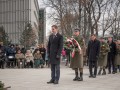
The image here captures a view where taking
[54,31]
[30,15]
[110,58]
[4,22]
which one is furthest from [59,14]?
[4,22]

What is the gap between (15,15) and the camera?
334 ft

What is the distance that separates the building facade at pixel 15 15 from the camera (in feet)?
322

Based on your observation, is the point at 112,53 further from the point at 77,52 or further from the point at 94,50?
the point at 77,52

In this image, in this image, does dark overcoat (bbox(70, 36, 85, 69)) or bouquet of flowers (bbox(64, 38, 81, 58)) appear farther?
dark overcoat (bbox(70, 36, 85, 69))

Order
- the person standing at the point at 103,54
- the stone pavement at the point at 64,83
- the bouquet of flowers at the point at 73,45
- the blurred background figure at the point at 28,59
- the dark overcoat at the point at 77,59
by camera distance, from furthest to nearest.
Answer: the blurred background figure at the point at 28,59 → the person standing at the point at 103,54 → the dark overcoat at the point at 77,59 → the bouquet of flowers at the point at 73,45 → the stone pavement at the point at 64,83

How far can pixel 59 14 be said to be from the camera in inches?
1857

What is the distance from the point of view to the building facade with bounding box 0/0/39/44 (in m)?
98.2

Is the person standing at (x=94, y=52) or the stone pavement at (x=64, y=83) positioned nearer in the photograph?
the stone pavement at (x=64, y=83)

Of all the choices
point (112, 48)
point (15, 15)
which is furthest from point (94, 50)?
point (15, 15)

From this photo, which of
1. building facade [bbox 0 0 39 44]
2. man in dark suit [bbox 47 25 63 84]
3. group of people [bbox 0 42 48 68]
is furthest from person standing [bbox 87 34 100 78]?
building facade [bbox 0 0 39 44]

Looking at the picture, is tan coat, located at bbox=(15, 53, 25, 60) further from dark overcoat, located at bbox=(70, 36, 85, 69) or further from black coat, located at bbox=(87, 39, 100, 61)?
dark overcoat, located at bbox=(70, 36, 85, 69)

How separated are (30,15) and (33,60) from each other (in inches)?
2815

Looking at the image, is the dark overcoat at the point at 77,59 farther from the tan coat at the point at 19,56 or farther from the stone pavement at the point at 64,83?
the tan coat at the point at 19,56

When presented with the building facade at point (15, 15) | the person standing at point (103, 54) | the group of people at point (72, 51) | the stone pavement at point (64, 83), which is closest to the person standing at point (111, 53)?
the person standing at point (103, 54)
